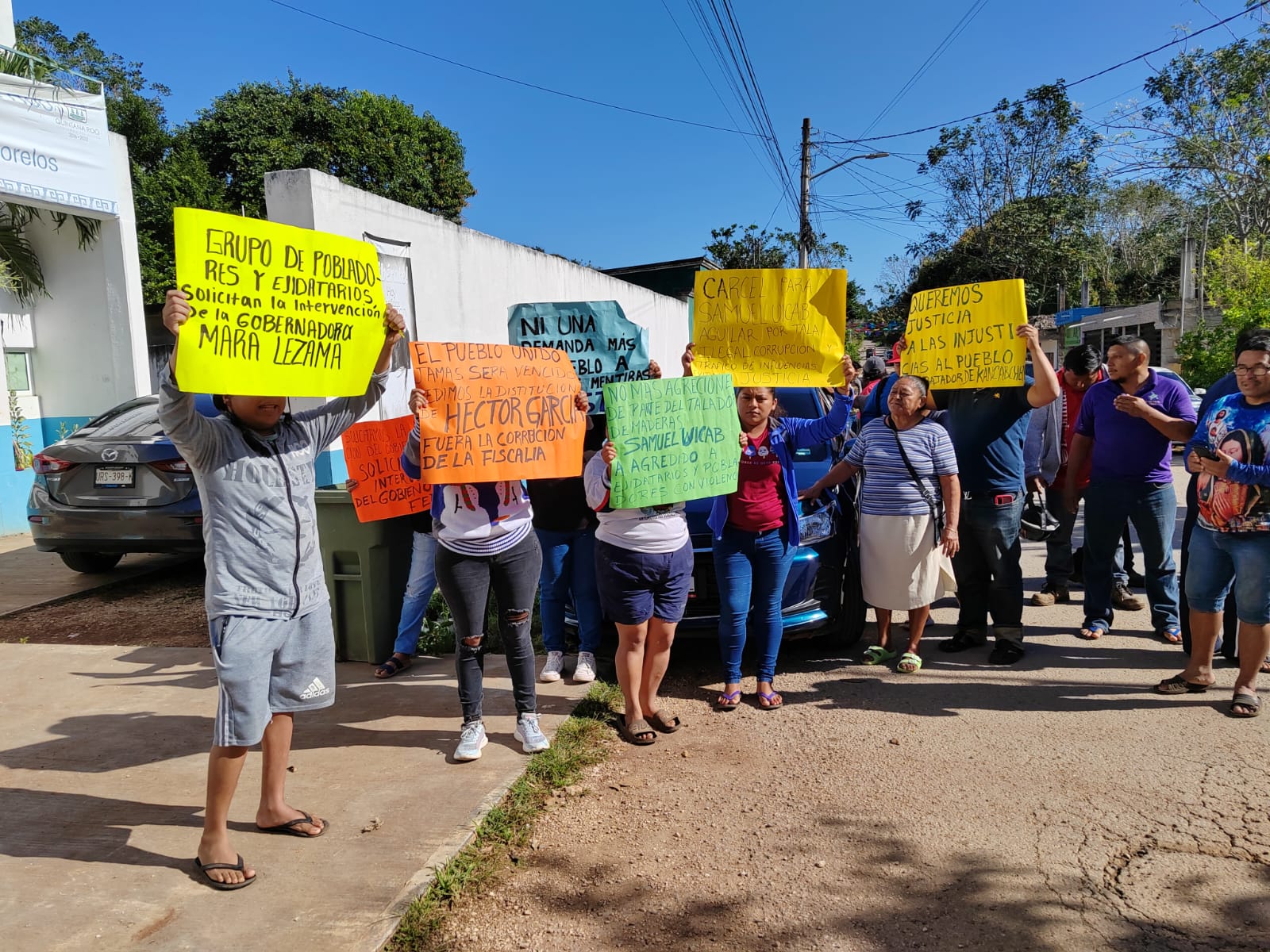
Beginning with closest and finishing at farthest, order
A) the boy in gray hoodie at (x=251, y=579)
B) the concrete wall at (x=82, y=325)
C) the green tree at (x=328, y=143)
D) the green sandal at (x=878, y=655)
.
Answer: the boy in gray hoodie at (x=251, y=579)
the green sandal at (x=878, y=655)
the concrete wall at (x=82, y=325)
the green tree at (x=328, y=143)

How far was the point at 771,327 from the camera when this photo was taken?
4.50 m

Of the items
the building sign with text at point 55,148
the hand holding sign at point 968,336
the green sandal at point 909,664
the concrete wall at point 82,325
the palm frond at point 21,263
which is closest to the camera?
the hand holding sign at point 968,336

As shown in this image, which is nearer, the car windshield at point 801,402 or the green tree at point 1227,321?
the car windshield at point 801,402

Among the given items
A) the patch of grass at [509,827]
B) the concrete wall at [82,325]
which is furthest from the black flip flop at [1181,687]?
the concrete wall at [82,325]

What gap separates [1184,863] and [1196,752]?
3.37 ft

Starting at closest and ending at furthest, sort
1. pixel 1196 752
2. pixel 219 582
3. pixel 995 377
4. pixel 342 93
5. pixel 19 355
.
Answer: pixel 219 582
pixel 1196 752
pixel 995 377
pixel 19 355
pixel 342 93

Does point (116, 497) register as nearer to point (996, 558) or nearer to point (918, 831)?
point (918, 831)

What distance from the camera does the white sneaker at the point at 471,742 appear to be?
148 inches

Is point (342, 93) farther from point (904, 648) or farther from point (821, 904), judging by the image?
point (821, 904)

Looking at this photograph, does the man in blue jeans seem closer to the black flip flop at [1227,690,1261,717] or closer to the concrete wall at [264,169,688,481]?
the black flip flop at [1227,690,1261,717]

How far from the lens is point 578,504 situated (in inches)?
190

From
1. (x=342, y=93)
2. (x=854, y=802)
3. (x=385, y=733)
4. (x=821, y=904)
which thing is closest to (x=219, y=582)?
(x=385, y=733)

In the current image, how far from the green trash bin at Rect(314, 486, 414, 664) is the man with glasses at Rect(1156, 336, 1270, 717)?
14.3ft

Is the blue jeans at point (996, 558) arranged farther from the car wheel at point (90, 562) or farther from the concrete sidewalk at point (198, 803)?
the car wheel at point (90, 562)
